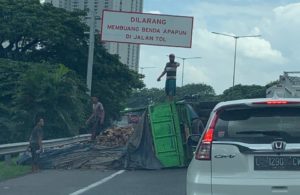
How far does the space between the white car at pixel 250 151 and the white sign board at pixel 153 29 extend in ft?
73.2

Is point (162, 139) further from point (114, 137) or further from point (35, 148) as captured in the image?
point (114, 137)

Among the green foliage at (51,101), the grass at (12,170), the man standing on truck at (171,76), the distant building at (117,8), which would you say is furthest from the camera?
the distant building at (117,8)

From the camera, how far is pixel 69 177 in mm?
16156

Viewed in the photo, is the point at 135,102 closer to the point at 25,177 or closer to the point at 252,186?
the point at 25,177

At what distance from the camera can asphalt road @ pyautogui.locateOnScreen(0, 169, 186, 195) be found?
1335 centimetres

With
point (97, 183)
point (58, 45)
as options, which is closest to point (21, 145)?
point (97, 183)

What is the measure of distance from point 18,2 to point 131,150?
24956 mm

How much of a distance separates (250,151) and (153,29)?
74.7 feet

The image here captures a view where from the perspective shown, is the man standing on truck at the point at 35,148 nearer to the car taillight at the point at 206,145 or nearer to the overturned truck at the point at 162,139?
the overturned truck at the point at 162,139

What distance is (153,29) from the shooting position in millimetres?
29656

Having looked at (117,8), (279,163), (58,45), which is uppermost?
(117,8)

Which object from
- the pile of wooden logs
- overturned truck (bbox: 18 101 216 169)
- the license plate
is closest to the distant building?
the pile of wooden logs

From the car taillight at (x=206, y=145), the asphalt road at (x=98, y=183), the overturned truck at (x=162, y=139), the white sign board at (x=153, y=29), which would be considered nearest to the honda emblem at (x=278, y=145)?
the car taillight at (x=206, y=145)

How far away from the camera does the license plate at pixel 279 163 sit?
7.09 meters
